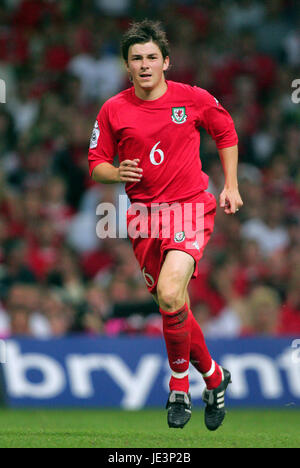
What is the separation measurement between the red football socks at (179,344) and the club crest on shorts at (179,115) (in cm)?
127

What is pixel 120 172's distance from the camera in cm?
634

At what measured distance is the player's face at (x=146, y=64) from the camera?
6.58 m

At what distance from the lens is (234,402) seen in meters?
10.3

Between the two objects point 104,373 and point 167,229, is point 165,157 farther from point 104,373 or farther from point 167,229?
point 104,373

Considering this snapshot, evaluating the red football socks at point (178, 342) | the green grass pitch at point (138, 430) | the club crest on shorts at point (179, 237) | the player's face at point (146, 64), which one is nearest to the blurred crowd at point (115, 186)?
the green grass pitch at point (138, 430)

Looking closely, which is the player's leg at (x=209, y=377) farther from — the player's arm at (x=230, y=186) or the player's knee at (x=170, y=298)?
the player's arm at (x=230, y=186)

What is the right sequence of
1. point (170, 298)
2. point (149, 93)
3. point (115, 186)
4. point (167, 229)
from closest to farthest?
1. point (170, 298)
2. point (167, 229)
3. point (149, 93)
4. point (115, 186)

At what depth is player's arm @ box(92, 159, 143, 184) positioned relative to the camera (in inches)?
247

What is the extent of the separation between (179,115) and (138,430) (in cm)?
237

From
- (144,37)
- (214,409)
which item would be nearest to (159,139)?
(144,37)

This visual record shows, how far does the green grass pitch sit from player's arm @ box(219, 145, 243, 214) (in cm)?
152

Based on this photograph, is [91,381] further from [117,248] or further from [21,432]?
[21,432]
